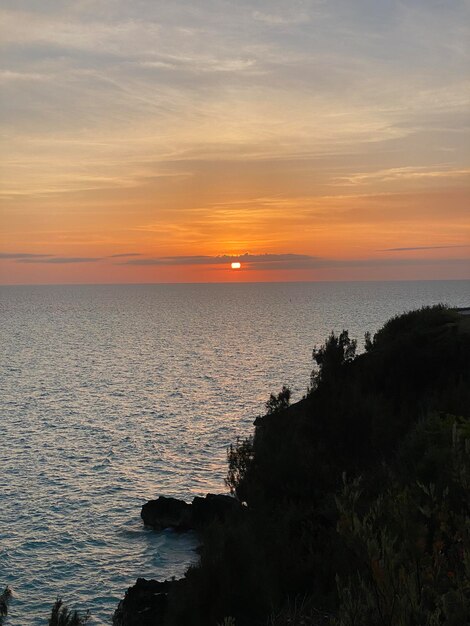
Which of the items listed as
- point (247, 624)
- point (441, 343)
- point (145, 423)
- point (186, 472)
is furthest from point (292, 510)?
point (145, 423)

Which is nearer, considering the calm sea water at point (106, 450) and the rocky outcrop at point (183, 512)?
the calm sea water at point (106, 450)

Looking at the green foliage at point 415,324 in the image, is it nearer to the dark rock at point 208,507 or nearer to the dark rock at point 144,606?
the dark rock at point 208,507

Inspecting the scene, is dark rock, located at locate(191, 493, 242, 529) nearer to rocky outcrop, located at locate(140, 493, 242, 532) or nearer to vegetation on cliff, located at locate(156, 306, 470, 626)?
rocky outcrop, located at locate(140, 493, 242, 532)

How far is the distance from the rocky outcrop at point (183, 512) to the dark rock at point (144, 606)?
815 centimetres

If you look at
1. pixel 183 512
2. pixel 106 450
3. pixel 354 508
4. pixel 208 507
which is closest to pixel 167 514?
pixel 183 512

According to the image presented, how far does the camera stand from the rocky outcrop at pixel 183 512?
2848 cm

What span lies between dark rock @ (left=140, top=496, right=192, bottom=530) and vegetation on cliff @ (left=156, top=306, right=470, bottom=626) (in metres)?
3.95

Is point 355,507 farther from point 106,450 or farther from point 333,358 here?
point 106,450

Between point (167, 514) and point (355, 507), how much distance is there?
17.7m

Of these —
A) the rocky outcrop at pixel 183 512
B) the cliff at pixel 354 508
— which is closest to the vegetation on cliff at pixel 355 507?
the cliff at pixel 354 508

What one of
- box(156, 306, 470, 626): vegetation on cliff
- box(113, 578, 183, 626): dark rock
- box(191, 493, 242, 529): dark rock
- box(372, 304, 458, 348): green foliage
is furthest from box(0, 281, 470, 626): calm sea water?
box(372, 304, 458, 348): green foliage

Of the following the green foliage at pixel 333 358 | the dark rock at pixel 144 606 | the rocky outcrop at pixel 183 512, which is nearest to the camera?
the dark rock at pixel 144 606

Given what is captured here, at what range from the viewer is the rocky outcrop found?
28484mm

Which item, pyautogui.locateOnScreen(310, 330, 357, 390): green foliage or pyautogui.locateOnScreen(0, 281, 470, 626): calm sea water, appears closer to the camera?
pyautogui.locateOnScreen(0, 281, 470, 626): calm sea water
